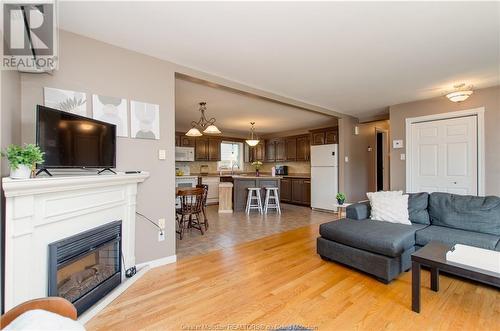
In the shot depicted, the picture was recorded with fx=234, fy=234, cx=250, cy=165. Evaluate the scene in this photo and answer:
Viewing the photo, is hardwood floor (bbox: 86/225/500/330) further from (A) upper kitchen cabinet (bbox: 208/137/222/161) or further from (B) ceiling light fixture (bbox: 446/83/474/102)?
(A) upper kitchen cabinet (bbox: 208/137/222/161)

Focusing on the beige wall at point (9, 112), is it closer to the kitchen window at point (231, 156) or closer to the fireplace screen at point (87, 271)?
the fireplace screen at point (87, 271)

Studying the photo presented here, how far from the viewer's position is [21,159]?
1477 mm

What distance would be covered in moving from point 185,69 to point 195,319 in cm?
276

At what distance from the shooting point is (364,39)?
239cm

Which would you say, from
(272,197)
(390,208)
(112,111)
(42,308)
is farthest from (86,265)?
(272,197)

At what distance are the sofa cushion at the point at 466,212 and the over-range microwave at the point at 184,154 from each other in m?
6.01

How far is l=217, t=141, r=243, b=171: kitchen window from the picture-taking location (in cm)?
841

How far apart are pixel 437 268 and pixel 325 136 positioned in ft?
15.7

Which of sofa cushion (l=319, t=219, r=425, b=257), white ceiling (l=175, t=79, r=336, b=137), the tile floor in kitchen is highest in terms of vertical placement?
white ceiling (l=175, t=79, r=336, b=137)

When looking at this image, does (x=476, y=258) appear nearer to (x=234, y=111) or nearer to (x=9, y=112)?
(x=9, y=112)

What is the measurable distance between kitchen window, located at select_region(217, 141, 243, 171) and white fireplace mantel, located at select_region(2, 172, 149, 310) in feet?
20.4

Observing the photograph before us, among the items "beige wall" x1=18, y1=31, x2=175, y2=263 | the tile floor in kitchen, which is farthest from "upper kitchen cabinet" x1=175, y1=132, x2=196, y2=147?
"beige wall" x1=18, y1=31, x2=175, y2=263

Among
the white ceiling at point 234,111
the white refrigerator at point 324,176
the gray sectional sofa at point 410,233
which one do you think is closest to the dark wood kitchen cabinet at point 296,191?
A: the white refrigerator at point 324,176

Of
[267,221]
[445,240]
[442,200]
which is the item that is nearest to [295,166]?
[267,221]
